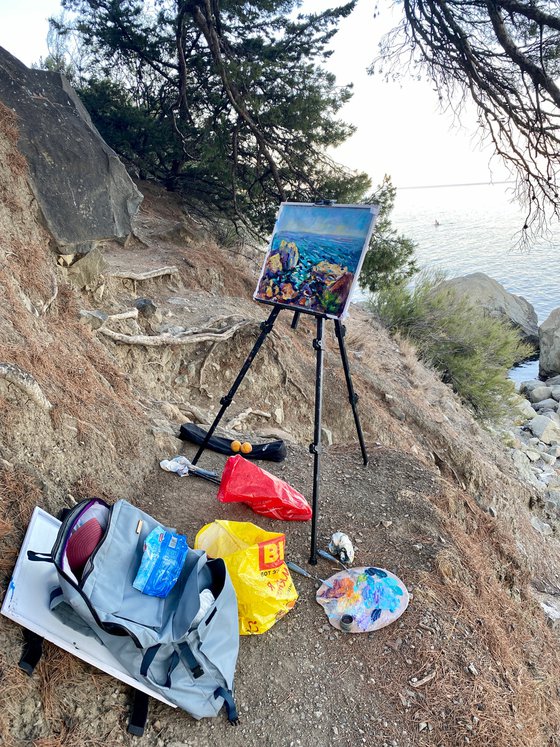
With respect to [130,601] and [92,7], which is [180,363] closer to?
[130,601]

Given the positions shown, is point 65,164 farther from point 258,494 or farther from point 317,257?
point 258,494

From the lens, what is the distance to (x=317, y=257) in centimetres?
378

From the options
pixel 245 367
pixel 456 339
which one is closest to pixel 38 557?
pixel 245 367

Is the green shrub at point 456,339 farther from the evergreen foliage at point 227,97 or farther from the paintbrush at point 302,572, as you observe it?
the paintbrush at point 302,572

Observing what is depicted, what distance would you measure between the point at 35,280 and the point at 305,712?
4016 millimetres

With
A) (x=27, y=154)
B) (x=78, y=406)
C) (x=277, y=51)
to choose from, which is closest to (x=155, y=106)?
(x=277, y=51)

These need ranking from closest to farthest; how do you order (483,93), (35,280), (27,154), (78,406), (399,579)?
(399,579), (78,406), (35,280), (27,154), (483,93)

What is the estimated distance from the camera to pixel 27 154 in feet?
16.8

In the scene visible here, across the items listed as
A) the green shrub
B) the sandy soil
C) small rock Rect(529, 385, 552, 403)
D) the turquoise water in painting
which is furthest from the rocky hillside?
small rock Rect(529, 385, 552, 403)

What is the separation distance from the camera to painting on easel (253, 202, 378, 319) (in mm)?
3586

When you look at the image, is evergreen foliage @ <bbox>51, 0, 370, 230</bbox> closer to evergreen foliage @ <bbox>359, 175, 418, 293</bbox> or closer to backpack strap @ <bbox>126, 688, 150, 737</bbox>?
evergreen foliage @ <bbox>359, 175, 418, 293</bbox>

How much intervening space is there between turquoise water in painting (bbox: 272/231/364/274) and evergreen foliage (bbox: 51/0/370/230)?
4.25 m

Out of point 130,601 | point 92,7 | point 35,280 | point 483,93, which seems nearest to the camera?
point 130,601

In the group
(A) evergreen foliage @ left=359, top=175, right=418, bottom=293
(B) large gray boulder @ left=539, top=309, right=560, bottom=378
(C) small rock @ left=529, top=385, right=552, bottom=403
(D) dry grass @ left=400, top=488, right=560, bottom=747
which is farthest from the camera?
(B) large gray boulder @ left=539, top=309, right=560, bottom=378
